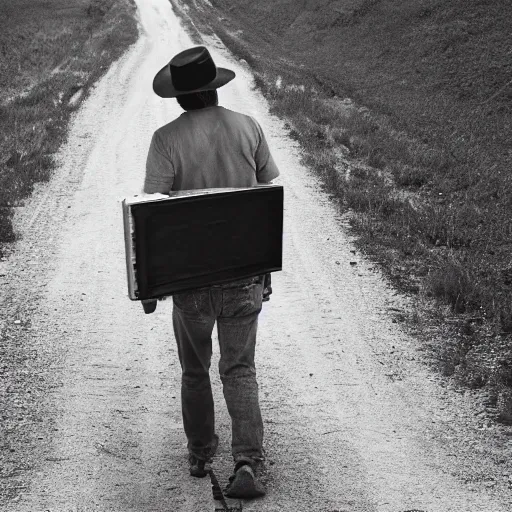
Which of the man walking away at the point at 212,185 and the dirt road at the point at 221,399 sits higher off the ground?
the man walking away at the point at 212,185

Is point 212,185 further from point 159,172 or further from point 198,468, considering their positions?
point 198,468

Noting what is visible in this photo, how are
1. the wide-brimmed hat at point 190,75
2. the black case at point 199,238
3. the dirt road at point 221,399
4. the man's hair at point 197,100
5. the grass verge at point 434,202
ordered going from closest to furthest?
the black case at point 199,238 → the wide-brimmed hat at point 190,75 → the man's hair at point 197,100 → the dirt road at point 221,399 → the grass verge at point 434,202

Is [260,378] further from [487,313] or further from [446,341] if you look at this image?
[487,313]

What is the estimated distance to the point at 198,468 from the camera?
4.44 meters

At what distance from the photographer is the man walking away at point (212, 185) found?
13.0ft

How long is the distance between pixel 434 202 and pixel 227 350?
7780 millimetres

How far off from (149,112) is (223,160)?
14838mm

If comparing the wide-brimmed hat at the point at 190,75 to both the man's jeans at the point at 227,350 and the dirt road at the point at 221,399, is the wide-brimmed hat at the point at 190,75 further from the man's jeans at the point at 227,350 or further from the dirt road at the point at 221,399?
the dirt road at the point at 221,399

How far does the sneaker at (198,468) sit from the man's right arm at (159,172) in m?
1.60

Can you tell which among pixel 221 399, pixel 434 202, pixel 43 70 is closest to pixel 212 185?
pixel 221 399

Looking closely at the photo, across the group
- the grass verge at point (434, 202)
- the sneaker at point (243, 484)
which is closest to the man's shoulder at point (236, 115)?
the sneaker at point (243, 484)

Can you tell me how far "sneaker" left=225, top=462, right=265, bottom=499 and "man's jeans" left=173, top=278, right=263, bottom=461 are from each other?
0.28ft

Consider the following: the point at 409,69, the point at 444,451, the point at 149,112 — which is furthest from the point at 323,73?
the point at 444,451

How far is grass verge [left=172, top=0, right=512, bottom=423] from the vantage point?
6.72 m
